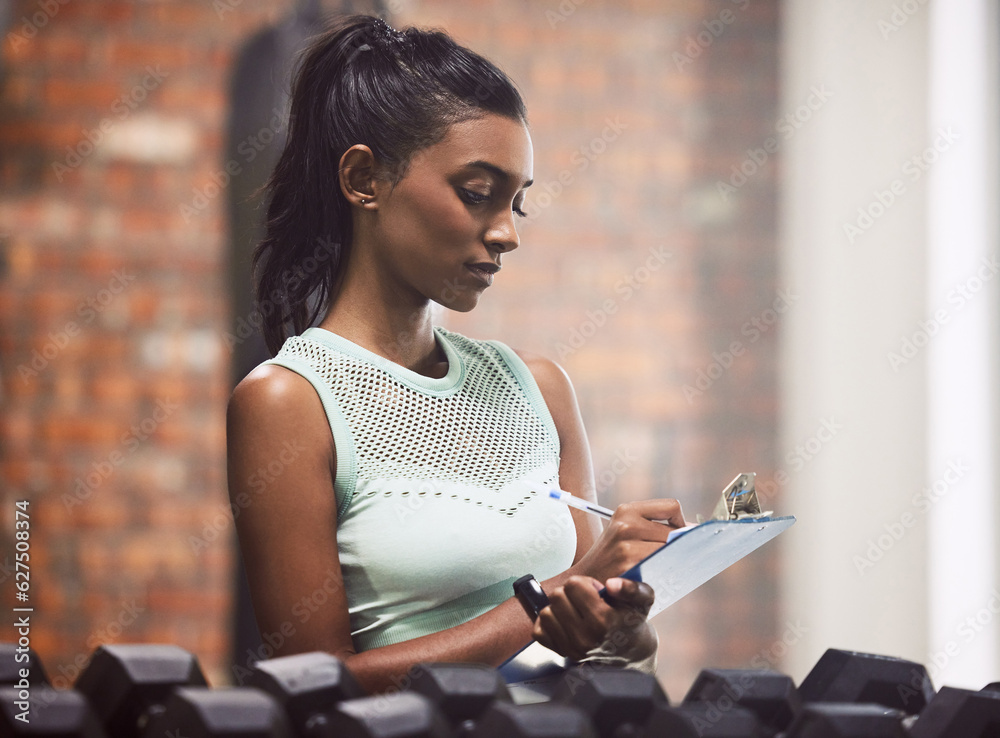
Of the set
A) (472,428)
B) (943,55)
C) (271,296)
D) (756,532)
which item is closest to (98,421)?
(271,296)

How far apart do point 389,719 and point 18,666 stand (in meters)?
0.22

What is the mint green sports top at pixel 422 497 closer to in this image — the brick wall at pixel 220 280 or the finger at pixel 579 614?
the finger at pixel 579 614

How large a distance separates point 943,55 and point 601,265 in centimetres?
101

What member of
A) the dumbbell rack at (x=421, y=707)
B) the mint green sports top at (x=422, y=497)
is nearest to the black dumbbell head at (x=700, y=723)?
the dumbbell rack at (x=421, y=707)

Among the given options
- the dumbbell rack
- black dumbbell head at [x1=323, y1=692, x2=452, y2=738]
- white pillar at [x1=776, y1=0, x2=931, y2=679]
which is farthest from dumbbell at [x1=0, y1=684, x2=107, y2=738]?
white pillar at [x1=776, y1=0, x2=931, y2=679]

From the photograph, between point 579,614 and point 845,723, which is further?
point 579,614

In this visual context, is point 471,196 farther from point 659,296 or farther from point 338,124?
point 659,296

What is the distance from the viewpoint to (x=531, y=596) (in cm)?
78

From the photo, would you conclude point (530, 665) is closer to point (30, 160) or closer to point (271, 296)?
point (271, 296)

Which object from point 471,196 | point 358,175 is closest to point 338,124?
point 358,175

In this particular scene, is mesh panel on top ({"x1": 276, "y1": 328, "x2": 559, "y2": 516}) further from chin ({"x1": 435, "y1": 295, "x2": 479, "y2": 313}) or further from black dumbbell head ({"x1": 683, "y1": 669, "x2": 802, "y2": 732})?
black dumbbell head ({"x1": 683, "y1": 669, "x2": 802, "y2": 732})

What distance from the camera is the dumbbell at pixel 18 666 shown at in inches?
19.1

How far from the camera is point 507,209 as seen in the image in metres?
0.94

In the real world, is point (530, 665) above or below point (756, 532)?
below
